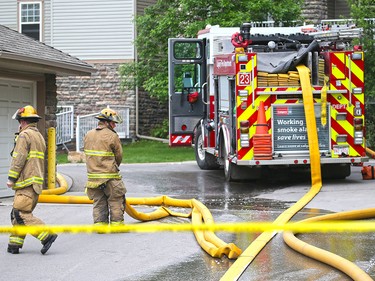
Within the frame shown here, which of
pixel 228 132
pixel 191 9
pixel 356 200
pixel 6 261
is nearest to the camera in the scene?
pixel 6 261

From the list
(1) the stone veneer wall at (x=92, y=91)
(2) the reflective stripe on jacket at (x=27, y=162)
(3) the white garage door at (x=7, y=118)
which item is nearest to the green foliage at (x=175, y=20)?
(1) the stone veneer wall at (x=92, y=91)

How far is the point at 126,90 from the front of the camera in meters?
30.0

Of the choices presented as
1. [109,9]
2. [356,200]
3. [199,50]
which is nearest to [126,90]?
[109,9]

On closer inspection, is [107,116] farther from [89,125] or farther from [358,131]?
[89,125]

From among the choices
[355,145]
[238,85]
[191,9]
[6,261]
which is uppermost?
[191,9]

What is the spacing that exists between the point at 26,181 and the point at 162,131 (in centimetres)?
2015

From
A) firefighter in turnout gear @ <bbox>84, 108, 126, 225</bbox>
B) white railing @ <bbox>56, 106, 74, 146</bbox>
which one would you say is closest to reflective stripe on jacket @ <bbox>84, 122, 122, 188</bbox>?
firefighter in turnout gear @ <bbox>84, 108, 126, 225</bbox>

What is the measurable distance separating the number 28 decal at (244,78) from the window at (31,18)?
54.9 ft

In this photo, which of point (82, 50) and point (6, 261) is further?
point (82, 50)

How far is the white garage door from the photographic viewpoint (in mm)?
15320

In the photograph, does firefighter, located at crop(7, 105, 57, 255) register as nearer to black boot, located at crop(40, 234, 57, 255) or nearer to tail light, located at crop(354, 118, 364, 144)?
black boot, located at crop(40, 234, 57, 255)

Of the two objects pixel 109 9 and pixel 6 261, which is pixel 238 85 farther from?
pixel 109 9

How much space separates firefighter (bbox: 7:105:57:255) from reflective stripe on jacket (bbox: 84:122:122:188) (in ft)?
3.57

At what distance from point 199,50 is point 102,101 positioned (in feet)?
38.2
